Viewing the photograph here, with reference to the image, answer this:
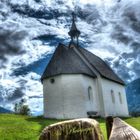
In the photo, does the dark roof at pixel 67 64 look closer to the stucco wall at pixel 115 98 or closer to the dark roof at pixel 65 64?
the dark roof at pixel 65 64

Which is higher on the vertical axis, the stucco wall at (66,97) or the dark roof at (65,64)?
the dark roof at (65,64)

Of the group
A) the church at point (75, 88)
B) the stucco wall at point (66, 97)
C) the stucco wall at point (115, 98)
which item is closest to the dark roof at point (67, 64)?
the church at point (75, 88)

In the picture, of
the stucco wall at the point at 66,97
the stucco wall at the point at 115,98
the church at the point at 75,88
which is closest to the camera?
the stucco wall at the point at 66,97

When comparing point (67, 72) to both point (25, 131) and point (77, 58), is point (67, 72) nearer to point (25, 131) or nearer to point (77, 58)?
point (77, 58)

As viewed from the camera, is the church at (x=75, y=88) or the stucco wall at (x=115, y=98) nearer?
the church at (x=75, y=88)

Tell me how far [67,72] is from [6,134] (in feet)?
71.0

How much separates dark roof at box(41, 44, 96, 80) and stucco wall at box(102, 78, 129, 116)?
3.00m

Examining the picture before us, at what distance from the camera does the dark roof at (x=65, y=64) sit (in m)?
42.4

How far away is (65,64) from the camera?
4316 cm

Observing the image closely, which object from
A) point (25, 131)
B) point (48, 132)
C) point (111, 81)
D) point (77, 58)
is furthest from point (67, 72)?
point (48, 132)

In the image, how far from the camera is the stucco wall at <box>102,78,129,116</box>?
45438 millimetres

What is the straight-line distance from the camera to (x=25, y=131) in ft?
73.7

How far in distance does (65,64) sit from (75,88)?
3.76 m

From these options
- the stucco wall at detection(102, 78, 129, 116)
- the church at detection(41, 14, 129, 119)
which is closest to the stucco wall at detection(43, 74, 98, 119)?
the church at detection(41, 14, 129, 119)
